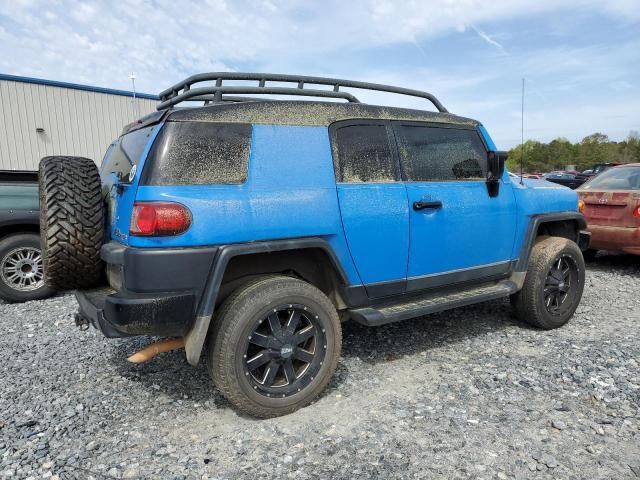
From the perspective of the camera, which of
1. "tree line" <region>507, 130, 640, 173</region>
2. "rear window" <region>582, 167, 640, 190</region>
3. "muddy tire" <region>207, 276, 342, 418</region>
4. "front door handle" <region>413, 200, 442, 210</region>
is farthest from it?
"tree line" <region>507, 130, 640, 173</region>

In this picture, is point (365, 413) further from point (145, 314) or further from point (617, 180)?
point (617, 180)

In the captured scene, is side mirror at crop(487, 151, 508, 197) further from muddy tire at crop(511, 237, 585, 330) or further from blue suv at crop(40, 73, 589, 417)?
muddy tire at crop(511, 237, 585, 330)

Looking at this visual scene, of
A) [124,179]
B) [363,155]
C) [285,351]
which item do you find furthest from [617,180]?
[124,179]

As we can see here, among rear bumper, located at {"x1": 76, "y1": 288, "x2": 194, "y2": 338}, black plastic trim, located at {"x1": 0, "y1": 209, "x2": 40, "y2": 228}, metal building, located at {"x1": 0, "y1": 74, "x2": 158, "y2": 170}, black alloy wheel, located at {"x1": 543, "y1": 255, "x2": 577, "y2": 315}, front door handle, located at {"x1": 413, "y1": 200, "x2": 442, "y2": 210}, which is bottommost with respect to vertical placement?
black alloy wheel, located at {"x1": 543, "y1": 255, "x2": 577, "y2": 315}

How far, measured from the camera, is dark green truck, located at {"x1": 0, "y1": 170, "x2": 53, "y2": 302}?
18.1ft

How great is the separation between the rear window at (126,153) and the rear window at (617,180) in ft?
21.9

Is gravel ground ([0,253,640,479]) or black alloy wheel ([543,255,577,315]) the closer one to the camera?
gravel ground ([0,253,640,479])

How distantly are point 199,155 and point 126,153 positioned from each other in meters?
0.76

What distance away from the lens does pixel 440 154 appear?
3.75m

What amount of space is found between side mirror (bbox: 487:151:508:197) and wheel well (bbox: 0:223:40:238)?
16.8 ft

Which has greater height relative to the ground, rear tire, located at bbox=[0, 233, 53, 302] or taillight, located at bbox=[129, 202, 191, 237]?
taillight, located at bbox=[129, 202, 191, 237]

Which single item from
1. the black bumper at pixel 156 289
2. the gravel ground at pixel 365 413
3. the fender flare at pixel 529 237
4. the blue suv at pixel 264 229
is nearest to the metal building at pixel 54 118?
the gravel ground at pixel 365 413

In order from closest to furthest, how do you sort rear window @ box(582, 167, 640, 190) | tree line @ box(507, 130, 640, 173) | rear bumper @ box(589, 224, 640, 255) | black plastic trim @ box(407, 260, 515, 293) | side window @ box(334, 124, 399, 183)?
side window @ box(334, 124, 399, 183), black plastic trim @ box(407, 260, 515, 293), rear bumper @ box(589, 224, 640, 255), rear window @ box(582, 167, 640, 190), tree line @ box(507, 130, 640, 173)

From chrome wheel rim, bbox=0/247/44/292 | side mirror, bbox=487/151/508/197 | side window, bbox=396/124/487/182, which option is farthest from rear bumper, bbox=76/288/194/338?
chrome wheel rim, bbox=0/247/44/292
